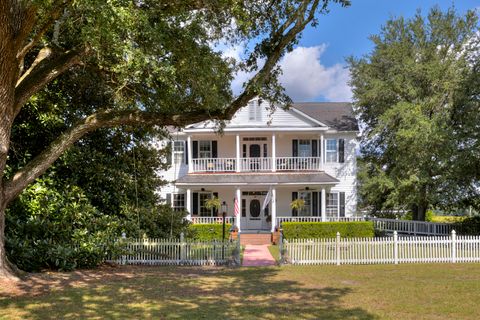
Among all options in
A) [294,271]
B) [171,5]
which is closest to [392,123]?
[294,271]

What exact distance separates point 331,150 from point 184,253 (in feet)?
49.5

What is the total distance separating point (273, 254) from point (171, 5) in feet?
36.8

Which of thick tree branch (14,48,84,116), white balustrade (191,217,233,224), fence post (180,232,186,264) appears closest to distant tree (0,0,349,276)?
thick tree branch (14,48,84,116)

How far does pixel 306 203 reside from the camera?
1038 inches

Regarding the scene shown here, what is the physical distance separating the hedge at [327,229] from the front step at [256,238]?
1.42 m

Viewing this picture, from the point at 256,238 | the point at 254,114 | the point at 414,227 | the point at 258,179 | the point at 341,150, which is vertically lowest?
the point at 256,238

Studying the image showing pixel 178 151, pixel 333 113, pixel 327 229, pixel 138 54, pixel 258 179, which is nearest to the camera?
pixel 138 54

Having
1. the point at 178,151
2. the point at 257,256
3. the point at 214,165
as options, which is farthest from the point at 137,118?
the point at 178,151

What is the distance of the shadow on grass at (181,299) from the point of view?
7.16 m

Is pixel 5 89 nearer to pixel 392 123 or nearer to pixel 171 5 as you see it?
pixel 171 5

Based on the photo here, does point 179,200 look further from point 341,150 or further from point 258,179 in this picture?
point 341,150

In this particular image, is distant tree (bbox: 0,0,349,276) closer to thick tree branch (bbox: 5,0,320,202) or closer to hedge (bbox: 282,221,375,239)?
thick tree branch (bbox: 5,0,320,202)

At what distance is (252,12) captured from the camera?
1046 centimetres

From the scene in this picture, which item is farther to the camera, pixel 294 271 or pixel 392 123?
pixel 392 123
